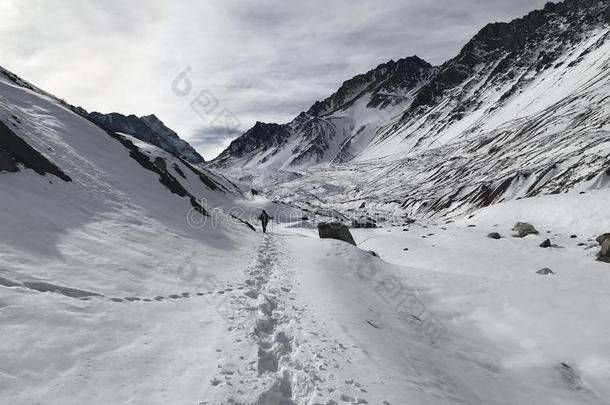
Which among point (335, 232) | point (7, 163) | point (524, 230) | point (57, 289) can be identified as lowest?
point (524, 230)

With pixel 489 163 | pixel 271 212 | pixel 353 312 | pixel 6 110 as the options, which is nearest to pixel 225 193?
pixel 271 212

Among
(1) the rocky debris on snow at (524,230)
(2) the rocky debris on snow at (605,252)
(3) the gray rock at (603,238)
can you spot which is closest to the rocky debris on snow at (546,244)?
(3) the gray rock at (603,238)

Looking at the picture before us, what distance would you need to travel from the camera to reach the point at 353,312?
1176 centimetres

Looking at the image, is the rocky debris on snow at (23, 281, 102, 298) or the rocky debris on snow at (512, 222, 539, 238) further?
the rocky debris on snow at (512, 222, 539, 238)

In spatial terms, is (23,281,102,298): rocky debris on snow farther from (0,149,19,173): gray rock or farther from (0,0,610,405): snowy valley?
(0,149,19,173): gray rock

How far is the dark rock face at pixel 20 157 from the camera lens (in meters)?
15.9

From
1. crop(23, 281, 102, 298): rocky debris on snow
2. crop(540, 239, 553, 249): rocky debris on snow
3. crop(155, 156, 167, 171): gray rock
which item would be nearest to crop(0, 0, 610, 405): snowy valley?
crop(23, 281, 102, 298): rocky debris on snow

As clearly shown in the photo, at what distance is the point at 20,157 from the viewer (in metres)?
17.3

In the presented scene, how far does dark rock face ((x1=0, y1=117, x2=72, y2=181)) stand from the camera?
52.1 ft

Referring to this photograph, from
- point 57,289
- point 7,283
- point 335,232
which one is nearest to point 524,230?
point 335,232

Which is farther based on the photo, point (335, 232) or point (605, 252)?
point (335, 232)

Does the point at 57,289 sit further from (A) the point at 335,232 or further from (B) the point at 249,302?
(A) the point at 335,232

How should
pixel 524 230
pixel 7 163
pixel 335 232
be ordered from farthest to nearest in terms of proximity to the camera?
pixel 335 232, pixel 524 230, pixel 7 163

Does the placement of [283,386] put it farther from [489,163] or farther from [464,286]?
[489,163]
